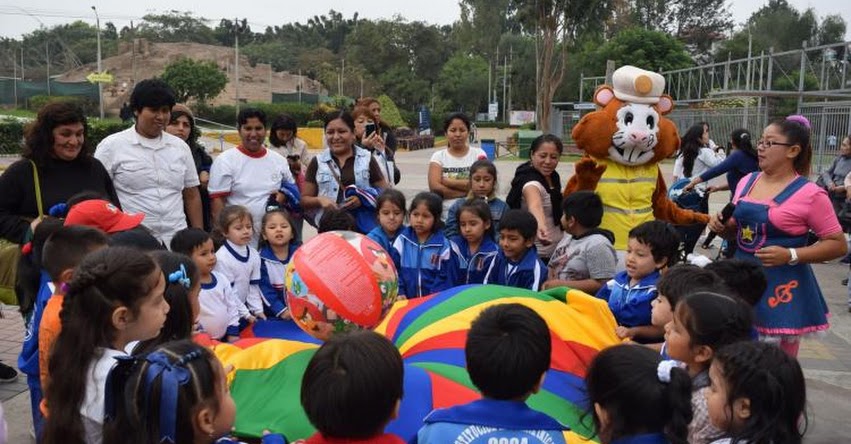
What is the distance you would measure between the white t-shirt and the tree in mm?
50821

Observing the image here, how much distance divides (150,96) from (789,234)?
3900 mm

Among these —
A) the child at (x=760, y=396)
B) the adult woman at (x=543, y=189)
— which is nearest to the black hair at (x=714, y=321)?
the child at (x=760, y=396)

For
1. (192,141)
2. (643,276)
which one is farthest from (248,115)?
(643,276)

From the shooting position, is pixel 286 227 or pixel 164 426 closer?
pixel 164 426

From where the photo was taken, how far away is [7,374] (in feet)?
16.5

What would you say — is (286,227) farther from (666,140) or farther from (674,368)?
(674,368)

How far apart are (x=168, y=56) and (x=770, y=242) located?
265ft

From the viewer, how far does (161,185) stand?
4875 mm

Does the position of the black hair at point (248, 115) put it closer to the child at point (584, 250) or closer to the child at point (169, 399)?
the child at point (584, 250)

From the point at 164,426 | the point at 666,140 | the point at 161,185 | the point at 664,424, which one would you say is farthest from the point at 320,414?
the point at 666,140

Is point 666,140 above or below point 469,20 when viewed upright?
below

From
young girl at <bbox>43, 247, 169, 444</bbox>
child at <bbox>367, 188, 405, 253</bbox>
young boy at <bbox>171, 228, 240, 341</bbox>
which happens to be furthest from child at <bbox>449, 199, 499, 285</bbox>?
young girl at <bbox>43, 247, 169, 444</bbox>

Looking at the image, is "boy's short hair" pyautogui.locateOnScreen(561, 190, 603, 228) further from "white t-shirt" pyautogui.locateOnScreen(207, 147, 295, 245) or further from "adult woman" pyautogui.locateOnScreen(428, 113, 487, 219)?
"white t-shirt" pyautogui.locateOnScreen(207, 147, 295, 245)

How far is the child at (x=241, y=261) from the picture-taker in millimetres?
4828
